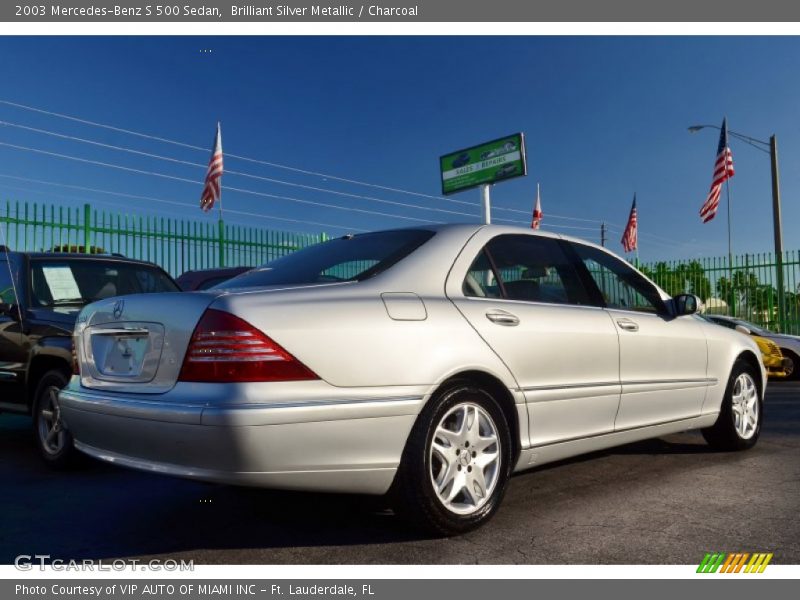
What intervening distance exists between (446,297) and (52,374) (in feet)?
10.1

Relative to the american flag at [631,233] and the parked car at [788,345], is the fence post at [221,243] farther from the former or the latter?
the american flag at [631,233]

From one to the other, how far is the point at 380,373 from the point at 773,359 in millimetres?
10828

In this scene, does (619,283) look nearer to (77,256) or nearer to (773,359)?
(77,256)

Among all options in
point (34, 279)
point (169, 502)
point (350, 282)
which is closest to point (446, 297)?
point (350, 282)

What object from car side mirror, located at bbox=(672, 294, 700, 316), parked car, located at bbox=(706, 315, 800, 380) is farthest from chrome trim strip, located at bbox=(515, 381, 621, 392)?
parked car, located at bbox=(706, 315, 800, 380)

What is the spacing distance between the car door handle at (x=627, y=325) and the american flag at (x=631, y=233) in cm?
2348

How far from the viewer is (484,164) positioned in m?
21.8

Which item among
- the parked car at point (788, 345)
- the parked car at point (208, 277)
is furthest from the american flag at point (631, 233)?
the parked car at point (208, 277)

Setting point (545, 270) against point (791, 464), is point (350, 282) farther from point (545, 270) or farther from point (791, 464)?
point (791, 464)

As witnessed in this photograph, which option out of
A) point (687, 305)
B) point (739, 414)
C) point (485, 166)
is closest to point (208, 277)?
point (687, 305)

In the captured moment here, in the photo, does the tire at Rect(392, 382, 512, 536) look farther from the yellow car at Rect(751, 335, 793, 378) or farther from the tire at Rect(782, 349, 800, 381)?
the tire at Rect(782, 349, 800, 381)

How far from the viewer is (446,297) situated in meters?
3.54

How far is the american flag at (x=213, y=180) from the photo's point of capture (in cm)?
1794

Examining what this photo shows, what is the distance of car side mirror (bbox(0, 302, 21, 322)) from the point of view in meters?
5.50
